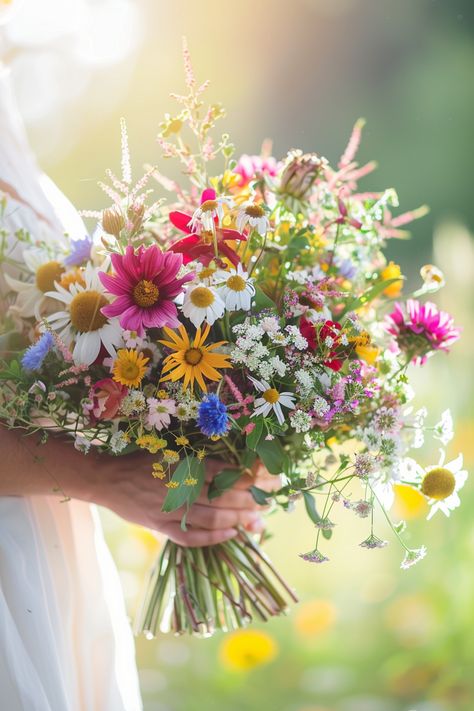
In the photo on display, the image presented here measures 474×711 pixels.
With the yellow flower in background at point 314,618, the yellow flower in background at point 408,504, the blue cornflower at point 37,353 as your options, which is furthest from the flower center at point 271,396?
the yellow flower in background at point 314,618

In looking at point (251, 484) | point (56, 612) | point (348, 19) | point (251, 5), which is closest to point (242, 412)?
point (251, 484)

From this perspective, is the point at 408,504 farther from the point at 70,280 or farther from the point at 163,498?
the point at 70,280

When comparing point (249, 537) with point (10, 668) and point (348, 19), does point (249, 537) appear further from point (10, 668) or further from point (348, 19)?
point (348, 19)

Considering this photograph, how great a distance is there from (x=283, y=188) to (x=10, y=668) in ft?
1.83

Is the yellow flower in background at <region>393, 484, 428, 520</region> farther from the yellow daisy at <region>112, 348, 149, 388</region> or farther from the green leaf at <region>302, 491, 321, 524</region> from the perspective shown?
the yellow daisy at <region>112, 348, 149, 388</region>

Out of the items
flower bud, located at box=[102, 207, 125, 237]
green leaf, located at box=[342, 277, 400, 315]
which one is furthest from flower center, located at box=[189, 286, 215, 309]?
green leaf, located at box=[342, 277, 400, 315]

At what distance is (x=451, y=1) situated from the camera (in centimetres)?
441

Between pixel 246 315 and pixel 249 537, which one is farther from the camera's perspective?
pixel 249 537

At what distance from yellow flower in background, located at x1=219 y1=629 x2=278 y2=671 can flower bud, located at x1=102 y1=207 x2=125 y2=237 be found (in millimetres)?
1545

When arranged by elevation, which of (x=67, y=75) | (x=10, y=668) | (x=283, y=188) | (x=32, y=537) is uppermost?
(x=67, y=75)

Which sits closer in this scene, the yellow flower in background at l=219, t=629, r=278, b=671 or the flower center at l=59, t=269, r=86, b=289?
the flower center at l=59, t=269, r=86, b=289

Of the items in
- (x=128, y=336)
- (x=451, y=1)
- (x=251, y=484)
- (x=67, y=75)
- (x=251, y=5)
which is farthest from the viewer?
(x=451, y=1)

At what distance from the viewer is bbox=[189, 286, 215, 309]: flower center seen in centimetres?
70

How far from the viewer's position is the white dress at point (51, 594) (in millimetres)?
813
